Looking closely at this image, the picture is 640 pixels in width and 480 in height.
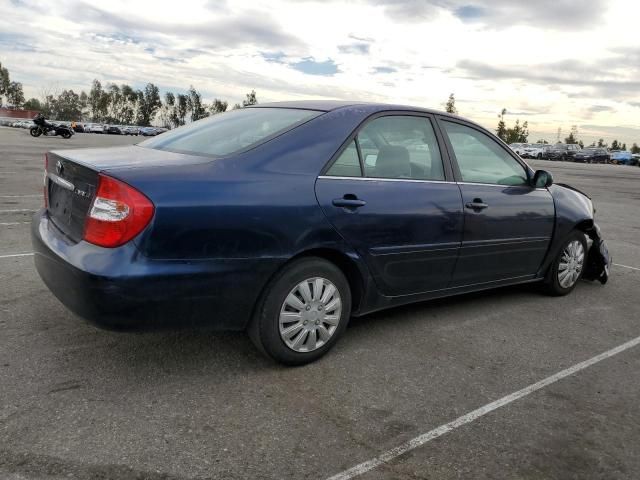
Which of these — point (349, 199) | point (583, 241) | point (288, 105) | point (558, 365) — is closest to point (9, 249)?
point (288, 105)

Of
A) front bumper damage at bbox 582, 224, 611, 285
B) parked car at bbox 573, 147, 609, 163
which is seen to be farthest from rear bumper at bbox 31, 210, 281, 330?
parked car at bbox 573, 147, 609, 163

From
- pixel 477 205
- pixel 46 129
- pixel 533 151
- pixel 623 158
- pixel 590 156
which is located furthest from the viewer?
pixel 623 158

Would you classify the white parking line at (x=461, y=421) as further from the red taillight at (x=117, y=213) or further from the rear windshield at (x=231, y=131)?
the rear windshield at (x=231, y=131)

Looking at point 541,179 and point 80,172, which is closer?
point 80,172

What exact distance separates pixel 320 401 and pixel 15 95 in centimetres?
12436

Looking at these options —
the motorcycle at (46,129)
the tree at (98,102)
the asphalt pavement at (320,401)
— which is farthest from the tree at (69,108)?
the asphalt pavement at (320,401)

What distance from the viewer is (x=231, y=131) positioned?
12.2 ft

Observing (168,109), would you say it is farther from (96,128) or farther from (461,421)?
(461,421)

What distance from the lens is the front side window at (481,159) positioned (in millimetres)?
4230

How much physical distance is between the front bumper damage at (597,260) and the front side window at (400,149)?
7.65 ft

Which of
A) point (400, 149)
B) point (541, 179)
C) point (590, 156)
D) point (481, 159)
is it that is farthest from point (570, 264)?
point (590, 156)

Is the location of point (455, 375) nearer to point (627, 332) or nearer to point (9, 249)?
point (627, 332)

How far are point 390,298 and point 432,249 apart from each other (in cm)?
45

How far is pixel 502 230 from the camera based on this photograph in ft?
14.4
